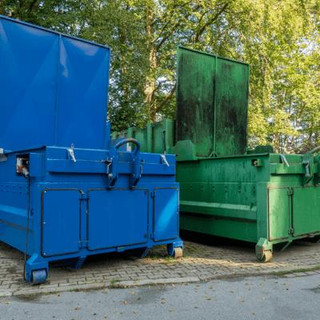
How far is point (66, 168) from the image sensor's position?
4652 mm

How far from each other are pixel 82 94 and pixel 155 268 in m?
3.17

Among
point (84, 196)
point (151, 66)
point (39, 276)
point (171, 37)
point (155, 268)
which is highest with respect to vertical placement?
point (171, 37)

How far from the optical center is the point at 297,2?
16.0m

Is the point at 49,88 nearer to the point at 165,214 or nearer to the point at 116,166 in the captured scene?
the point at 116,166

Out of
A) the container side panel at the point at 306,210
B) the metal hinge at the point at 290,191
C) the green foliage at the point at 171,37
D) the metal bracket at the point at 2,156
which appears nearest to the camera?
the metal bracket at the point at 2,156

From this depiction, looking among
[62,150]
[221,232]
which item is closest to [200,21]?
[221,232]

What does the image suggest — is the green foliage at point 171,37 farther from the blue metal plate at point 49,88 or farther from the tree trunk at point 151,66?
the blue metal plate at point 49,88

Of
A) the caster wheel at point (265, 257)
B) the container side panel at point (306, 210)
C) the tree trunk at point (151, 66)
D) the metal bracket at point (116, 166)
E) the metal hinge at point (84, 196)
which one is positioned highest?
the tree trunk at point (151, 66)

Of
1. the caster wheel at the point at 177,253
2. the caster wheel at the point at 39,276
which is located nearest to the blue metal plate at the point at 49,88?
the caster wheel at the point at 39,276

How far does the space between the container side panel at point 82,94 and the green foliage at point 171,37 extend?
6.07m

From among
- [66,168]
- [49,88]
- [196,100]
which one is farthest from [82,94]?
[196,100]

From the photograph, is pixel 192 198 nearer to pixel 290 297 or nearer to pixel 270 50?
pixel 290 297

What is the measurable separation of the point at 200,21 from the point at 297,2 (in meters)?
4.10

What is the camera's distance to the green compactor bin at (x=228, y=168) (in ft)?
19.6
